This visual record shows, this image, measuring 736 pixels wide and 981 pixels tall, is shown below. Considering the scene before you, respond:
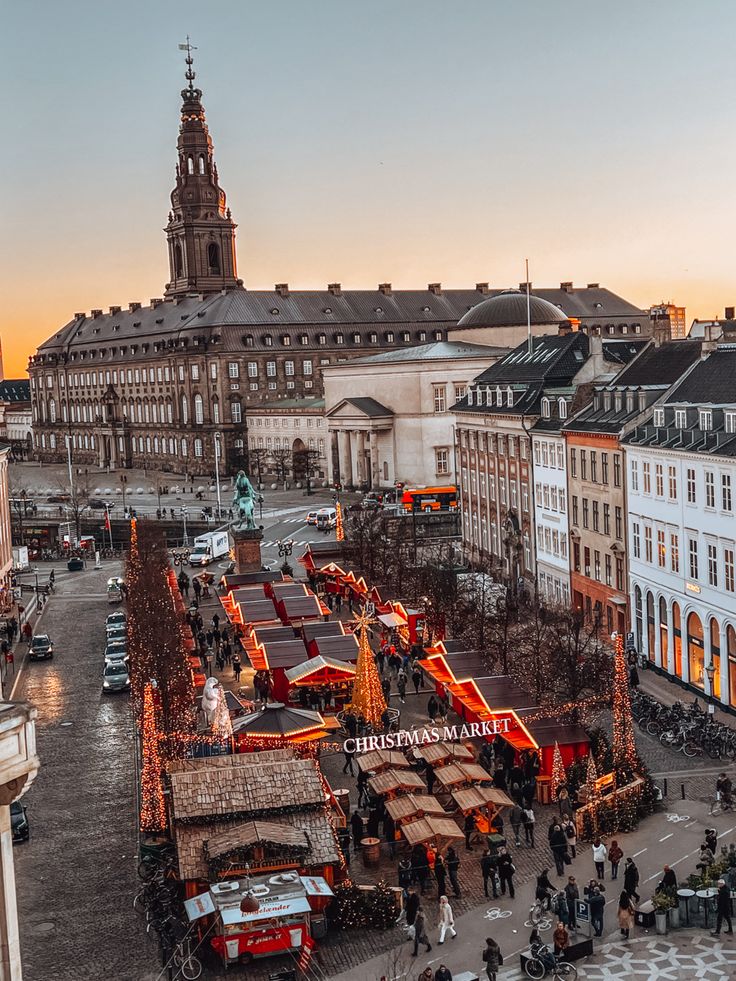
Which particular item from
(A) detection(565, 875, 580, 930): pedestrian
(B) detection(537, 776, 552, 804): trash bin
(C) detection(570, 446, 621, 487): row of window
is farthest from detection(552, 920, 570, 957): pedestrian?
(C) detection(570, 446, 621, 487): row of window

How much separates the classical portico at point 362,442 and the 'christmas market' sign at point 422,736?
10022 centimetres

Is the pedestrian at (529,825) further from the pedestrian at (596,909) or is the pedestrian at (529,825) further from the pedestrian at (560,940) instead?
the pedestrian at (560,940)

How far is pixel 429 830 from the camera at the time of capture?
32.6 meters

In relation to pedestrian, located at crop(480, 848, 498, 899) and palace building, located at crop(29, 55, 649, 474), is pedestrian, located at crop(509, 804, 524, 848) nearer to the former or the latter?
pedestrian, located at crop(480, 848, 498, 899)

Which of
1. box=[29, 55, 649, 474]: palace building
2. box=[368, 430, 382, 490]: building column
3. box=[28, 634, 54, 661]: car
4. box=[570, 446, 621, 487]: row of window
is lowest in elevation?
box=[28, 634, 54, 661]: car

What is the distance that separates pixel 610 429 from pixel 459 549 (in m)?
34.3

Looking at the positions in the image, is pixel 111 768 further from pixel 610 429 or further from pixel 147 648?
pixel 610 429

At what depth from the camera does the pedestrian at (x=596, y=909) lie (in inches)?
1100

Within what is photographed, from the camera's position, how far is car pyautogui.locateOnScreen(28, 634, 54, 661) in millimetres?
64625

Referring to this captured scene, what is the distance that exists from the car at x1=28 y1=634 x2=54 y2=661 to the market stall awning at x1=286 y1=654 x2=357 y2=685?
19.9 meters

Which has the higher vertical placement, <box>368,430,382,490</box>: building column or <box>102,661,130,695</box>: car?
<box>368,430,382,490</box>: building column

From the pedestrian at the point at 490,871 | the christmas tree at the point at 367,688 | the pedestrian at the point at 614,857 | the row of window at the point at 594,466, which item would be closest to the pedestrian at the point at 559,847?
the pedestrian at the point at 614,857

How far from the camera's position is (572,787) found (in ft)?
120

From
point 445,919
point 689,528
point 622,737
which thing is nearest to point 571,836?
point 622,737
